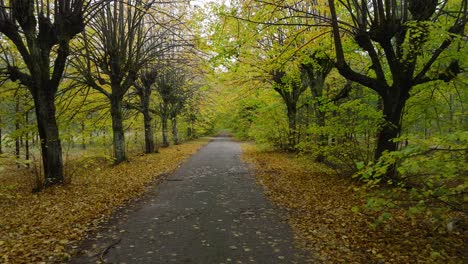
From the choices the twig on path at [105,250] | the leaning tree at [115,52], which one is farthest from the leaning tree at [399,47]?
the leaning tree at [115,52]

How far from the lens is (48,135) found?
31.8 ft

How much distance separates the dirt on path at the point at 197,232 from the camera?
16.2ft

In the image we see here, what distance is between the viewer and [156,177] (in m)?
12.3

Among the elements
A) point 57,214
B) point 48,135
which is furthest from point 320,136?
point 48,135

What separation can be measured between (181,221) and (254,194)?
10.3 feet

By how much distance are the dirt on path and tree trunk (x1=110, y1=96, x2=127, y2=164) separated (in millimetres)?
7323

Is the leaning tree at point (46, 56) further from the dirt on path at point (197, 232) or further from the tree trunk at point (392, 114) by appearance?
the tree trunk at point (392, 114)

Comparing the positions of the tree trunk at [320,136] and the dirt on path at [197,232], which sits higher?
the tree trunk at [320,136]

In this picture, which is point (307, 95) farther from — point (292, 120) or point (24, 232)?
point (24, 232)

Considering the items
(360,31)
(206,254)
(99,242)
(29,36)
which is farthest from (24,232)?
(360,31)

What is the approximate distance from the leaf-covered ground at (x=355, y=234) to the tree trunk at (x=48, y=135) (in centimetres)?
668

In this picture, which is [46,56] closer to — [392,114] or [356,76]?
[356,76]

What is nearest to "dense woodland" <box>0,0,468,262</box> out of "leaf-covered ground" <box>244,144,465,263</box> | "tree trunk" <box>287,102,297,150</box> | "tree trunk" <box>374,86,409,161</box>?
"tree trunk" <box>374,86,409,161</box>

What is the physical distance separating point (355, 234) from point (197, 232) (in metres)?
2.93
